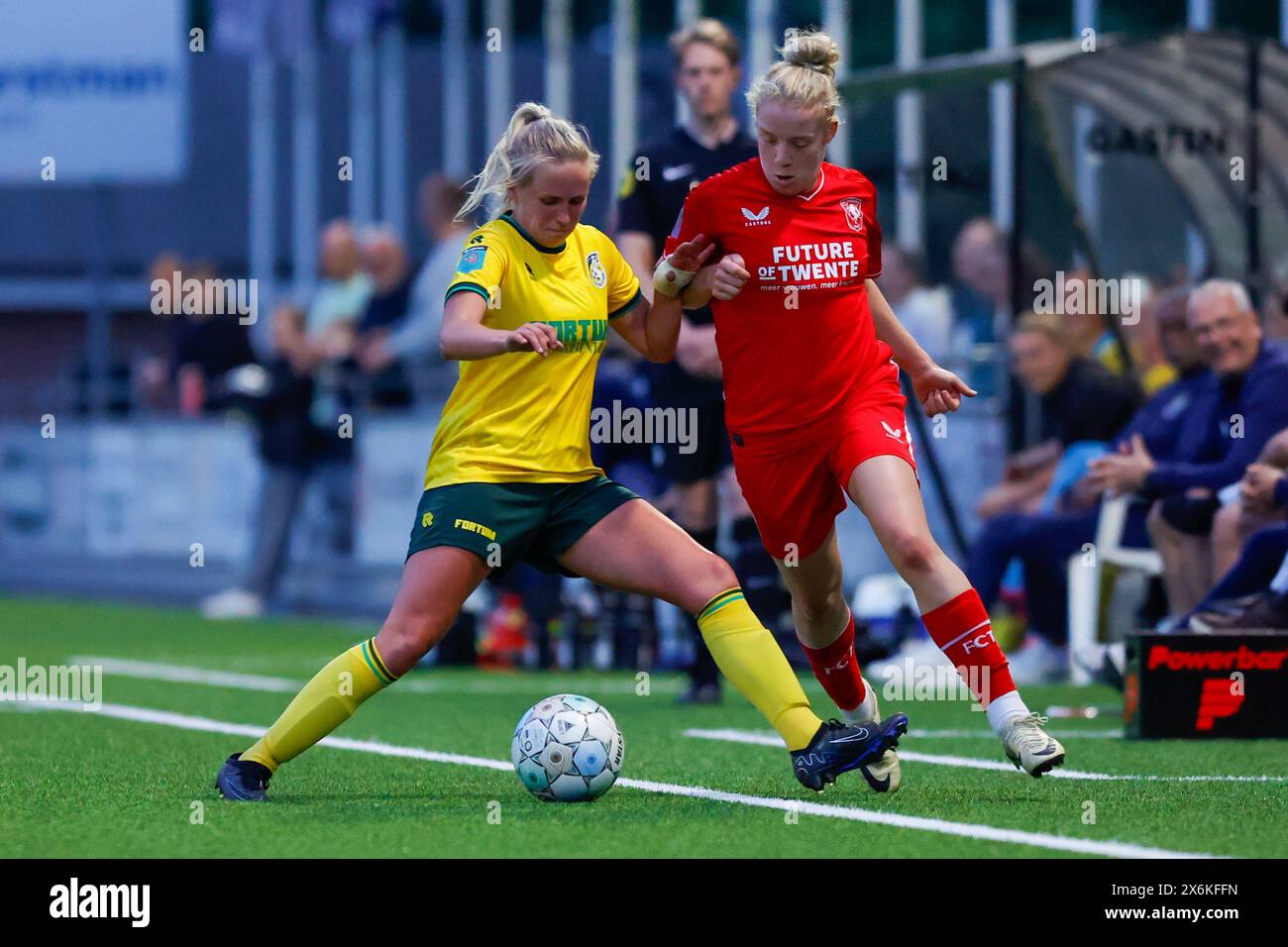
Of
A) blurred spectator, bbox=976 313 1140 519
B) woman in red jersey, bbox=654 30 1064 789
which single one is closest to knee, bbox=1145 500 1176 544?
blurred spectator, bbox=976 313 1140 519

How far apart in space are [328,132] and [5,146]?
17.8 ft

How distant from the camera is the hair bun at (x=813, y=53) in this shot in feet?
22.6

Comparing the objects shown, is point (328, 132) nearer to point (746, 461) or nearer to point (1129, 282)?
point (1129, 282)

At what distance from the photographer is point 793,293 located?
23.0ft

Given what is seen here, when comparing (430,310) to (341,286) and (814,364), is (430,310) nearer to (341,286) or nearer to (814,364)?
(341,286)

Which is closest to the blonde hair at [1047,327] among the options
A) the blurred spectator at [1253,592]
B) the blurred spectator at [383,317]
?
the blurred spectator at [1253,592]

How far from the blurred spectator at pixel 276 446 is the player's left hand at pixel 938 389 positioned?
1104cm

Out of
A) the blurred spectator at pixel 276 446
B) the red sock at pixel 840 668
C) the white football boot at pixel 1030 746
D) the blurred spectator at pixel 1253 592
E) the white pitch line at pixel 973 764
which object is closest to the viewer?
the white football boot at pixel 1030 746

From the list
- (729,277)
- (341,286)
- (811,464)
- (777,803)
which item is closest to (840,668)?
(811,464)

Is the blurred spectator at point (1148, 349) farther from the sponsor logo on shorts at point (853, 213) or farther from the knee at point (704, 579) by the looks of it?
the knee at point (704, 579)

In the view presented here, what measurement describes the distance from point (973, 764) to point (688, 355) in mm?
2503

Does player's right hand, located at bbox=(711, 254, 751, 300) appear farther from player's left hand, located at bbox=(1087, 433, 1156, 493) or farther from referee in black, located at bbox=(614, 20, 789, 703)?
player's left hand, located at bbox=(1087, 433, 1156, 493)

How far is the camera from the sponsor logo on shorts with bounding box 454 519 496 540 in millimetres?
6617
